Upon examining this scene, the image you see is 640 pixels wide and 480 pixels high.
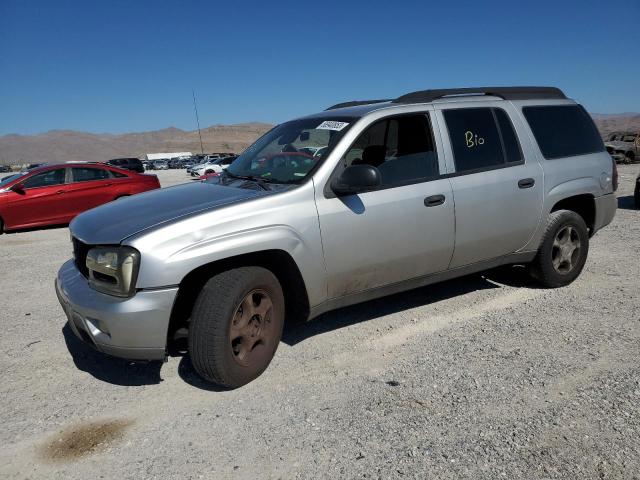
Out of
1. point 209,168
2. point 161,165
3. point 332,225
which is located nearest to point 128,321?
point 332,225

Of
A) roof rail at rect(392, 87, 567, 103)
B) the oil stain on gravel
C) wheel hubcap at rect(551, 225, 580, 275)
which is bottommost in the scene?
the oil stain on gravel

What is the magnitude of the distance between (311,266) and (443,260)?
1.26 metres

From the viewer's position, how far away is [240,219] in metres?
3.12

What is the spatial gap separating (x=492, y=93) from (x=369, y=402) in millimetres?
3111

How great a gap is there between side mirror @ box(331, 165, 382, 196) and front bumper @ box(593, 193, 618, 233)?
118 inches

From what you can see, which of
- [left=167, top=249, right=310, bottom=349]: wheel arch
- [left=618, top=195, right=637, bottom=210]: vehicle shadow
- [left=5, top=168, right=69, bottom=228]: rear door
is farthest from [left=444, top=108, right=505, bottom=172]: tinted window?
[left=5, top=168, right=69, bottom=228]: rear door

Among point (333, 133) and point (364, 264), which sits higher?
point (333, 133)

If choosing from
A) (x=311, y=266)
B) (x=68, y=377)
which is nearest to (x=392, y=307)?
(x=311, y=266)

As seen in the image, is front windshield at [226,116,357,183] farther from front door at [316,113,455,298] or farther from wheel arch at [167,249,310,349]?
wheel arch at [167,249,310,349]

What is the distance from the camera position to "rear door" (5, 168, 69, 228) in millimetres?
10062

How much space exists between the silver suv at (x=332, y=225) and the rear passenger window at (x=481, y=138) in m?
0.01

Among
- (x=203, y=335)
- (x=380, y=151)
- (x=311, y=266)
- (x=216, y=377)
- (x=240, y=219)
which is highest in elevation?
(x=380, y=151)

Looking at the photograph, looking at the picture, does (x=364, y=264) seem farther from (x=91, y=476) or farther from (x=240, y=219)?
(x=91, y=476)

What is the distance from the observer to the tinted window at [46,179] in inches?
407
